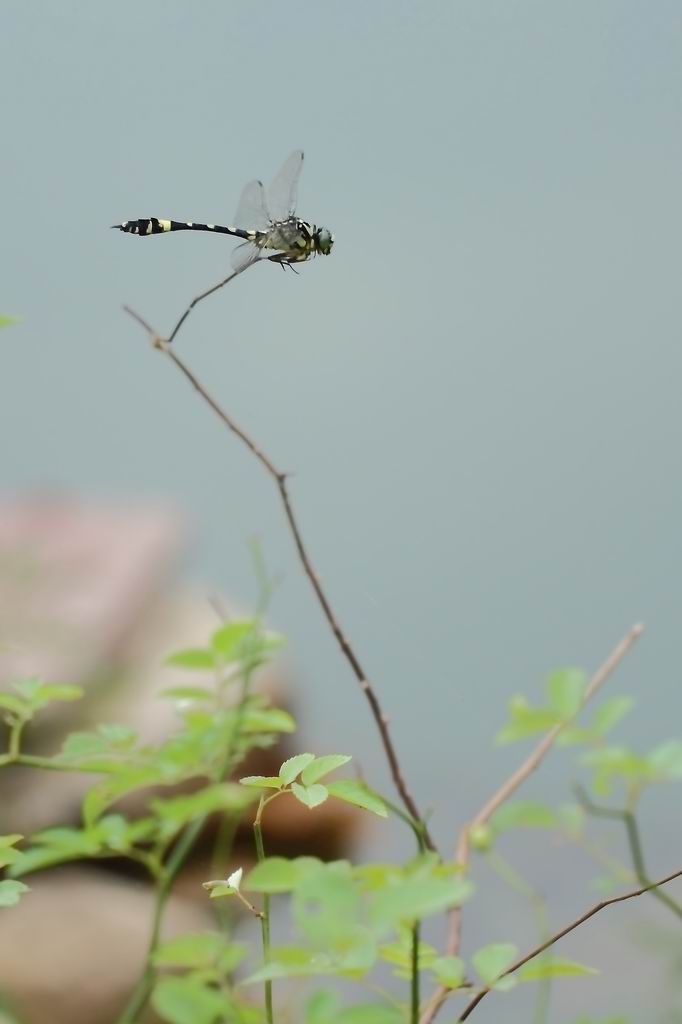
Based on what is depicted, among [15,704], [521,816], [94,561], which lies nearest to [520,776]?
[521,816]

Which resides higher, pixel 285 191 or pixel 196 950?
pixel 285 191

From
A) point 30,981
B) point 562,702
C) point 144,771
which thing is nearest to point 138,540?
point 30,981

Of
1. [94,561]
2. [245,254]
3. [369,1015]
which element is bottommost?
[369,1015]

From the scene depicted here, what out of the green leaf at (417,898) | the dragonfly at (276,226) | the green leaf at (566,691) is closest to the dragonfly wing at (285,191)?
the dragonfly at (276,226)

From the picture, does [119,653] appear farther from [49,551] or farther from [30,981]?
[30,981]

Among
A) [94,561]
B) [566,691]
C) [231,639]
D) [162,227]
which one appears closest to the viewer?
[231,639]

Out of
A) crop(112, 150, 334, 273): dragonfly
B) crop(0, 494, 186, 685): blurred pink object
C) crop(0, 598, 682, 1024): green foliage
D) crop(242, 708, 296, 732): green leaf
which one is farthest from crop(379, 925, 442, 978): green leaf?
crop(0, 494, 186, 685): blurred pink object

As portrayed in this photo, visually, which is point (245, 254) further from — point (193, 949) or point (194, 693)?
point (193, 949)

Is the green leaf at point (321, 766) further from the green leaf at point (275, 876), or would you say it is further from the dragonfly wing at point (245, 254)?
the dragonfly wing at point (245, 254)
